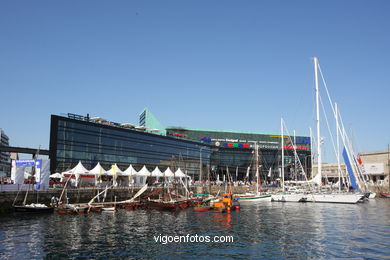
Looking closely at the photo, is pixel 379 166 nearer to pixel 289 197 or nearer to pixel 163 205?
pixel 289 197

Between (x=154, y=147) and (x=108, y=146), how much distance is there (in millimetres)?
20367

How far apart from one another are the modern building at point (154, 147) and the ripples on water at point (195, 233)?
3188cm

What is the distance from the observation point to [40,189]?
5769cm

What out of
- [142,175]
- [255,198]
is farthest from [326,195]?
[142,175]

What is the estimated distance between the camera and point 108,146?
106 meters

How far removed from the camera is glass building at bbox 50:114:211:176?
92.4 m

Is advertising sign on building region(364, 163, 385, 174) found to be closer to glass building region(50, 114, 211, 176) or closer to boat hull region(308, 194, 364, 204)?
glass building region(50, 114, 211, 176)

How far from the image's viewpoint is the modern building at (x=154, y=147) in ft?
309

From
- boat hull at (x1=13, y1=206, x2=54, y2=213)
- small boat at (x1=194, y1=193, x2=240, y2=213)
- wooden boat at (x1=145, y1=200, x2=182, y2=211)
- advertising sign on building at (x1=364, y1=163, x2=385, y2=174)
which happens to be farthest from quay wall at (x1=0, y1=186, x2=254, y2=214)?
advertising sign on building at (x1=364, y1=163, x2=385, y2=174)

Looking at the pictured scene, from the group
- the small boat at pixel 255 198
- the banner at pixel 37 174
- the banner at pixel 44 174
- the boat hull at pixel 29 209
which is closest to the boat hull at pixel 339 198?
the small boat at pixel 255 198

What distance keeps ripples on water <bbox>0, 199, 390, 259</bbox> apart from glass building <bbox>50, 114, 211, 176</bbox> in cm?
3708

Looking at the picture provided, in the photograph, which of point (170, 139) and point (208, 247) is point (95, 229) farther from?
point (170, 139)

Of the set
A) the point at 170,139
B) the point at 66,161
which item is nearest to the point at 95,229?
the point at 66,161

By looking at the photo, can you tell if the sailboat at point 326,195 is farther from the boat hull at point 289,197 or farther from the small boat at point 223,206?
the small boat at point 223,206
